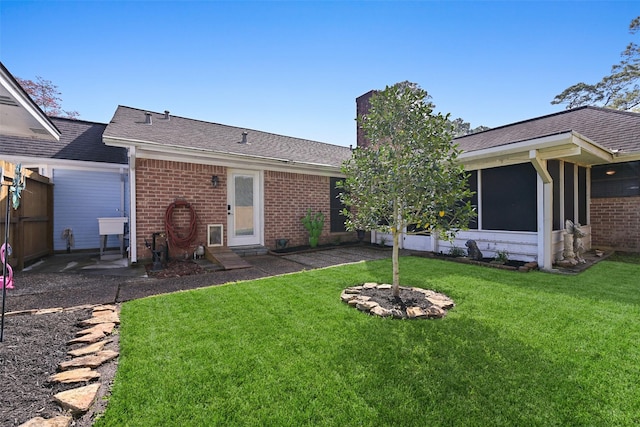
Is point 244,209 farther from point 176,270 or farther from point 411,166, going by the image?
point 411,166

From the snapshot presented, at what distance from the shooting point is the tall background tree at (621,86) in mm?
18017

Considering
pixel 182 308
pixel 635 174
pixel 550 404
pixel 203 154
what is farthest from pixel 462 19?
pixel 182 308

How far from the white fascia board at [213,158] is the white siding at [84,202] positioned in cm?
331

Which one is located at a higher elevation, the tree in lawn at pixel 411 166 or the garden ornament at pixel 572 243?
the tree in lawn at pixel 411 166

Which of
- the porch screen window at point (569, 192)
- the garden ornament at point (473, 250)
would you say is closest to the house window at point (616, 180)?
the porch screen window at point (569, 192)

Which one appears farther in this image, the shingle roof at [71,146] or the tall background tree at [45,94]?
the tall background tree at [45,94]

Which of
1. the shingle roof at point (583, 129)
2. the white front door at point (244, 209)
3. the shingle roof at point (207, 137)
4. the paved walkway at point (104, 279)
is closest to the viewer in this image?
the paved walkway at point (104, 279)

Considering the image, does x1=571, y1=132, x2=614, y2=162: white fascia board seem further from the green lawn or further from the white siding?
the white siding

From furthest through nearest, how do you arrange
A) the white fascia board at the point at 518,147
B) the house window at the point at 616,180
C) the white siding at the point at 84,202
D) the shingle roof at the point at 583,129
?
the white siding at the point at 84,202 → the shingle roof at the point at 583,129 → the house window at the point at 616,180 → the white fascia board at the point at 518,147

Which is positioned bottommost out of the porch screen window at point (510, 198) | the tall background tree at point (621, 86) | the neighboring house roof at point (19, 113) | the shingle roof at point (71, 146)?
the porch screen window at point (510, 198)

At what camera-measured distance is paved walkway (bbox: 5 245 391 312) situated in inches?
154

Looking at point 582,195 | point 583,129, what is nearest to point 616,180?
point 582,195

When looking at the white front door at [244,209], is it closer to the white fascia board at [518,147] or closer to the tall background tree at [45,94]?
the white fascia board at [518,147]

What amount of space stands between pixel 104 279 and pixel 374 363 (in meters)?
5.15
